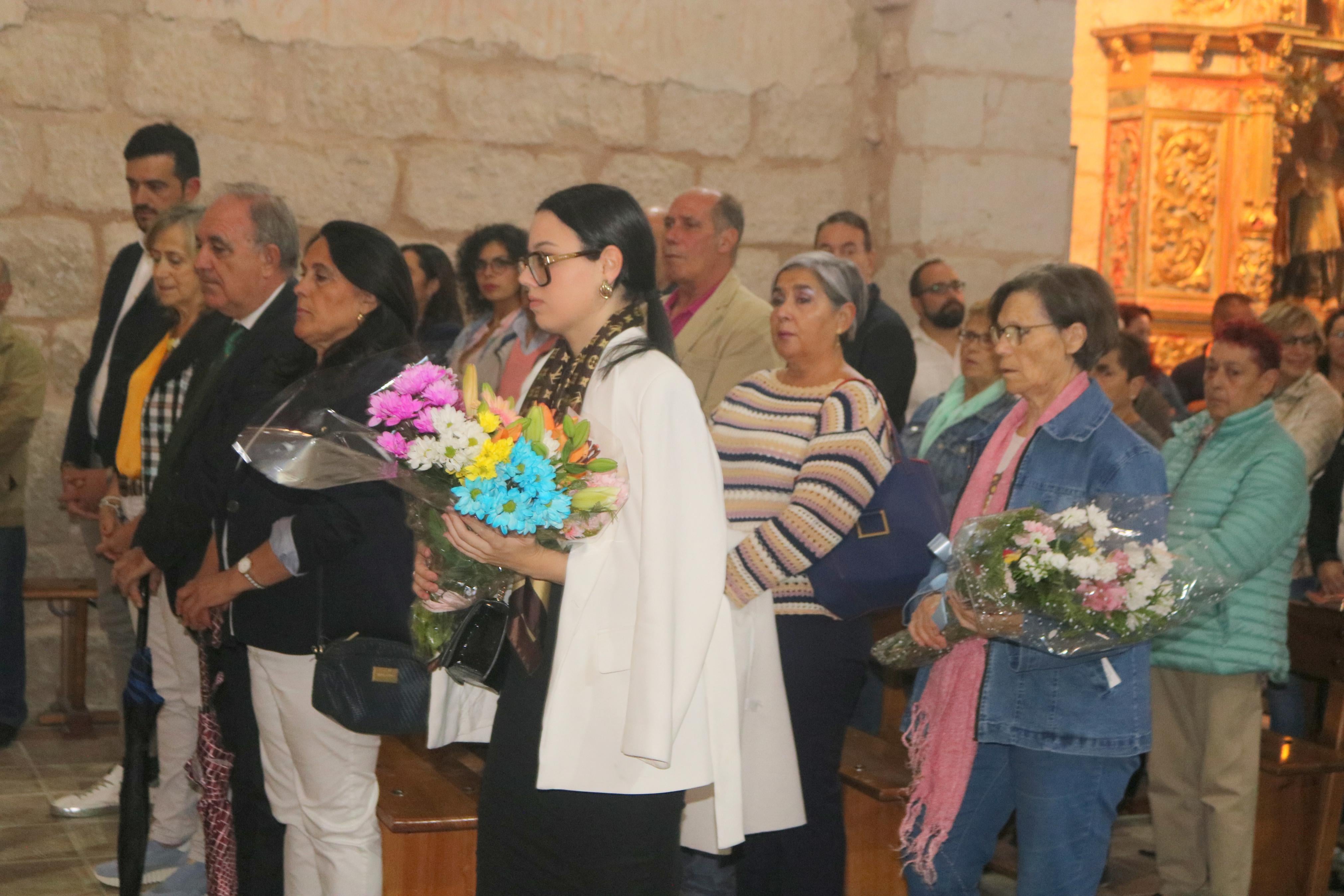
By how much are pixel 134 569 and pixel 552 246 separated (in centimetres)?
210

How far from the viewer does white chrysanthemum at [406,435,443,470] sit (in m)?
2.21

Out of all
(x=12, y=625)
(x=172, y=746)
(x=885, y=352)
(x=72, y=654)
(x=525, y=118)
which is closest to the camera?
(x=172, y=746)

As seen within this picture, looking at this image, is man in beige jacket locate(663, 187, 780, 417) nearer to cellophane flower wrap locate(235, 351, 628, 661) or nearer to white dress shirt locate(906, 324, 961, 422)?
white dress shirt locate(906, 324, 961, 422)

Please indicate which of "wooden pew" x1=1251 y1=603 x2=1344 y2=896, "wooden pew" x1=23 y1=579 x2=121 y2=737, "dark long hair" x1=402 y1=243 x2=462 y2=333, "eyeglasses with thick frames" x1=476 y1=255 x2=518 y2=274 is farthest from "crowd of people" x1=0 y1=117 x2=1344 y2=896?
"dark long hair" x1=402 y1=243 x2=462 y2=333

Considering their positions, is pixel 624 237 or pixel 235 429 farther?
pixel 235 429

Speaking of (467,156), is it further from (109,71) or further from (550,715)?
(550,715)

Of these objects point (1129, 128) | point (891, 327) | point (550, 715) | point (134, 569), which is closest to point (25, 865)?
point (134, 569)

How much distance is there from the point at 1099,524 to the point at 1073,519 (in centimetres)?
5

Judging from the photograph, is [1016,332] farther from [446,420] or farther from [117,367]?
[117,367]

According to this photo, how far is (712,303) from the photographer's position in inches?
184

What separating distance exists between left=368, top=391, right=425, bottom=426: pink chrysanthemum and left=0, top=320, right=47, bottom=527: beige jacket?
11.5 ft

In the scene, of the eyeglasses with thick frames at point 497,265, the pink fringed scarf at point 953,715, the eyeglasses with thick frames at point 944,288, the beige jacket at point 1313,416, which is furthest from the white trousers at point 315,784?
the beige jacket at point 1313,416

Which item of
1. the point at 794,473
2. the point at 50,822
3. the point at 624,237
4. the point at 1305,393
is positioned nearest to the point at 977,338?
the point at 794,473

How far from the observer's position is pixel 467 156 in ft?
20.5
